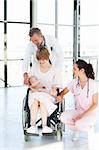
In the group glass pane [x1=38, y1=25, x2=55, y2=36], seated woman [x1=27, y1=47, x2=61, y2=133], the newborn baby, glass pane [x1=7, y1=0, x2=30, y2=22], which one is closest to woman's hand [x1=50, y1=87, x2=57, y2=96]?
seated woman [x1=27, y1=47, x2=61, y2=133]

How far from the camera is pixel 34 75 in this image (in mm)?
3670

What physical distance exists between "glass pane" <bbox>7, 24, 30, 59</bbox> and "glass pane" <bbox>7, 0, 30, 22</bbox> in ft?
0.65

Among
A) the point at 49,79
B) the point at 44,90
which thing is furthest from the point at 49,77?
the point at 44,90

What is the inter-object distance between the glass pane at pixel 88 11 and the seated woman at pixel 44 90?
23.7 feet

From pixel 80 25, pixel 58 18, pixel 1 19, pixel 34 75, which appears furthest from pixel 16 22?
pixel 34 75

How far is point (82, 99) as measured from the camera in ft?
11.9

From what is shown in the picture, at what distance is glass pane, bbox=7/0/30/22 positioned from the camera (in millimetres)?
9672

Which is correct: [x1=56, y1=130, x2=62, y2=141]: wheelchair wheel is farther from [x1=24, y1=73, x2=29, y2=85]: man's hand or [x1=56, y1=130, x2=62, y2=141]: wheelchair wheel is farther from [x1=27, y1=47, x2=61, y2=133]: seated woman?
[x1=24, y1=73, x2=29, y2=85]: man's hand

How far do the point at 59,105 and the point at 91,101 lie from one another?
35 centimetres

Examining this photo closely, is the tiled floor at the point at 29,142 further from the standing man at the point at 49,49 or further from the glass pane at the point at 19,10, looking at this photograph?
the glass pane at the point at 19,10

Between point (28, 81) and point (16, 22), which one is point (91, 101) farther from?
point (16, 22)

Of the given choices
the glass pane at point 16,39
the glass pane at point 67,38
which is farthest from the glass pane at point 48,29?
the glass pane at point 16,39

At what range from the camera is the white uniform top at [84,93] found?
11.6 ft

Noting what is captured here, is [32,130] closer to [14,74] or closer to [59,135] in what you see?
[59,135]
